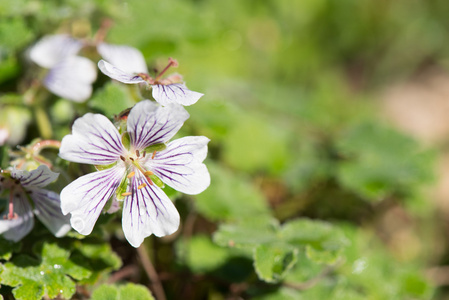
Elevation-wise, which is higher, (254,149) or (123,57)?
(123,57)

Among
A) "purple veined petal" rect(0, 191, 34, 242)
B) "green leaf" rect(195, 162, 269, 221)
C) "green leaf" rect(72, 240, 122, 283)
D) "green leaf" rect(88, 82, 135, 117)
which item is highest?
"green leaf" rect(88, 82, 135, 117)

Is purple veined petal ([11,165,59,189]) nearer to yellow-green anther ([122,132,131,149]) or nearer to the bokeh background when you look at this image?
yellow-green anther ([122,132,131,149])

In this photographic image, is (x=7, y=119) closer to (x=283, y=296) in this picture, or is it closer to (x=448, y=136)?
(x=283, y=296)

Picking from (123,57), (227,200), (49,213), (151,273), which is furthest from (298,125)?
(49,213)

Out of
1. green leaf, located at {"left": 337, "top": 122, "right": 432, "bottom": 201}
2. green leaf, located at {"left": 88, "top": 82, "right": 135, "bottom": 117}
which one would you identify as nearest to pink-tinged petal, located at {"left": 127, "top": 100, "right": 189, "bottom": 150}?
green leaf, located at {"left": 88, "top": 82, "right": 135, "bottom": 117}

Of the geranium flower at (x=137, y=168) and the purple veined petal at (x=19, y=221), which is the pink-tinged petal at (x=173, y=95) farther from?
the purple veined petal at (x=19, y=221)

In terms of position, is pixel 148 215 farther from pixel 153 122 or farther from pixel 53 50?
pixel 53 50

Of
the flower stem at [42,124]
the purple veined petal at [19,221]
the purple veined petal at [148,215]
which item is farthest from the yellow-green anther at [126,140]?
the flower stem at [42,124]
